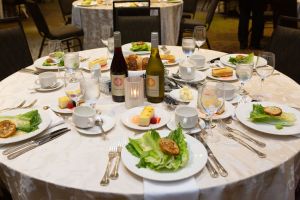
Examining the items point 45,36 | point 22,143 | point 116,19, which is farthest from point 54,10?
point 22,143

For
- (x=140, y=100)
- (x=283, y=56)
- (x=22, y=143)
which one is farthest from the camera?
(x=283, y=56)

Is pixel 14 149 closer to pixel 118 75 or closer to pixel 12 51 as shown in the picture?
pixel 118 75

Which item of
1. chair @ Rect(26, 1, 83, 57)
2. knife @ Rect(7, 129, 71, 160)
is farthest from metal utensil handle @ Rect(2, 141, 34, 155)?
chair @ Rect(26, 1, 83, 57)

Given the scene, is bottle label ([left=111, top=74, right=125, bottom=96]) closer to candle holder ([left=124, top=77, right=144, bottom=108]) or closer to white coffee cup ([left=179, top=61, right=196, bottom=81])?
candle holder ([left=124, top=77, right=144, bottom=108])

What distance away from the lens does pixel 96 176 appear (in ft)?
3.26

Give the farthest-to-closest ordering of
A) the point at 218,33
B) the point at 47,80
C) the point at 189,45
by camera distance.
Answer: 1. the point at 218,33
2. the point at 189,45
3. the point at 47,80

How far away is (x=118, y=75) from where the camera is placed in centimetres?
142

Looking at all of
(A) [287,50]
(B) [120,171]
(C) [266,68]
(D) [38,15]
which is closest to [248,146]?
(B) [120,171]

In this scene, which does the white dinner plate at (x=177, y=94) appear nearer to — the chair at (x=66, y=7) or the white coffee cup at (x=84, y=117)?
the white coffee cup at (x=84, y=117)

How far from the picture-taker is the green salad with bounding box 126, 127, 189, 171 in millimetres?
989

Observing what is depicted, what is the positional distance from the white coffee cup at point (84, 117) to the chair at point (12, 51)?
3.80 ft

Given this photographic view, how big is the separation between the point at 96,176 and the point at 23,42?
1.63 metres

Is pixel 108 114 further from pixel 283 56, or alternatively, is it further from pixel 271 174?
pixel 283 56

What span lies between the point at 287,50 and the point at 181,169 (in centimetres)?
145
